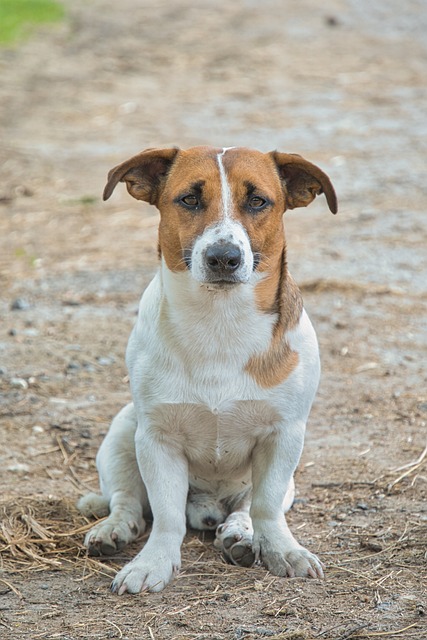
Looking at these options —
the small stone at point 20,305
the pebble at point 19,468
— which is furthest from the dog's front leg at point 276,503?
the small stone at point 20,305

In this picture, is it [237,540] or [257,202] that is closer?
[257,202]

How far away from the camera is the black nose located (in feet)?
13.4

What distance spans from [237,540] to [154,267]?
3974 mm

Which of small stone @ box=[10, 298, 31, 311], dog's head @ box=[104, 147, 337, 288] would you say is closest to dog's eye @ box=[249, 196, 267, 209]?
dog's head @ box=[104, 147, 337, 288]

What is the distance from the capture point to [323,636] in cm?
377

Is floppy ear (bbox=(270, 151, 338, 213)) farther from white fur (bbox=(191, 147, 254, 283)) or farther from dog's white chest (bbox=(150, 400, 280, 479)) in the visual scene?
dog's white chest (bbox=(150, 400, 280, 479))

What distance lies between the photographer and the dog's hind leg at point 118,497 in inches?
182

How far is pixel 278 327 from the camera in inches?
177

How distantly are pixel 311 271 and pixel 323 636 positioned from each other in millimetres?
4598

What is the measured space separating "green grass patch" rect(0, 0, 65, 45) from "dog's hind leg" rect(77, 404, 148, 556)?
507 inches

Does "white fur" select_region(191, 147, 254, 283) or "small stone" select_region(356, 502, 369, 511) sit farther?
"small stone" select_region(356, 502, 369, 511)

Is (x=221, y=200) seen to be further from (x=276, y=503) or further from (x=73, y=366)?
(x=73, y=366)

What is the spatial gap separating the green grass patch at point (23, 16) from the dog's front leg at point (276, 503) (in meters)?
13.5

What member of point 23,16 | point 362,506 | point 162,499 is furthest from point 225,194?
point 23,16
